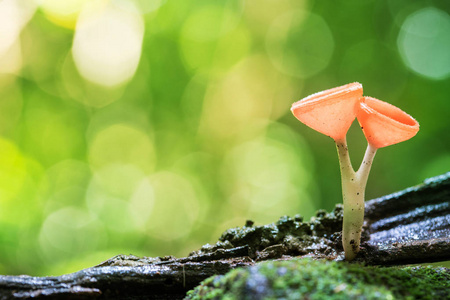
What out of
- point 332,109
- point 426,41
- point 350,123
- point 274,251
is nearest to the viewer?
point 332,109

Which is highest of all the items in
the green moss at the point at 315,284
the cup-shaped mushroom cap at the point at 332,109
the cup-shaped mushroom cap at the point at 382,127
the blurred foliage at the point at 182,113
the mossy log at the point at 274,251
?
the blurred foliage at the point at 182,113

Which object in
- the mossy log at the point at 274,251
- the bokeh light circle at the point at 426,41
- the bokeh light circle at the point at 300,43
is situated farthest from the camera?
the bokeh light circle at the point at 300,43

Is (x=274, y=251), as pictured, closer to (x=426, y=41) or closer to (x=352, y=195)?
(x=352, y=195)

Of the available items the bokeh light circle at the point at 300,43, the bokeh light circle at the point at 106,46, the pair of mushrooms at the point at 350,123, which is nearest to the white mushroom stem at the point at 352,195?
the pair of mushrooms at the point at 350,123

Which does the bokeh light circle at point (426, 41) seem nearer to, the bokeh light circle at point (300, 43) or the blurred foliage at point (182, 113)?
the blurred foliage at point (182, 113)

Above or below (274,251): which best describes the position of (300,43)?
above

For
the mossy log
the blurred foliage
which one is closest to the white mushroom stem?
the mossy log

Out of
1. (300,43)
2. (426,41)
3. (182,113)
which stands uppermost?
(300,43)

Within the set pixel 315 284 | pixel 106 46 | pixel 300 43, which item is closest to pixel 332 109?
pixel 315 284
